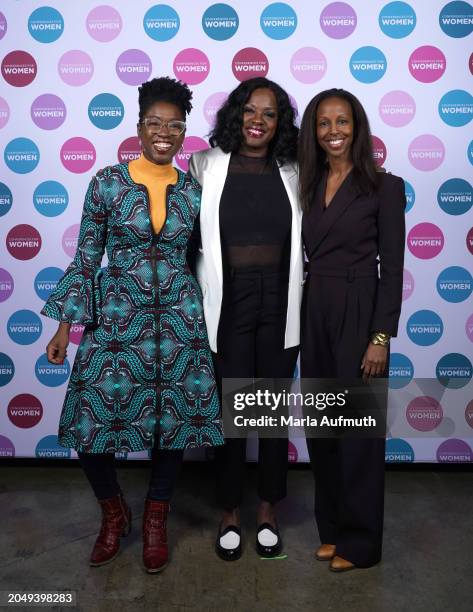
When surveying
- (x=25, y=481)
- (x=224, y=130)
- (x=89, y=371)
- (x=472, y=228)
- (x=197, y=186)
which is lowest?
(x=25, y=481)

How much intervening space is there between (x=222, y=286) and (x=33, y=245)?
128 cm

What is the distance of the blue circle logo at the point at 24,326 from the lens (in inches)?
121

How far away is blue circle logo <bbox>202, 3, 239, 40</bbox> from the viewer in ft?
9.46

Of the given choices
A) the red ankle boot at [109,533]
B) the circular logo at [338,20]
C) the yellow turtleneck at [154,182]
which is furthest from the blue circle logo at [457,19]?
the red ankle boot at [109,533]

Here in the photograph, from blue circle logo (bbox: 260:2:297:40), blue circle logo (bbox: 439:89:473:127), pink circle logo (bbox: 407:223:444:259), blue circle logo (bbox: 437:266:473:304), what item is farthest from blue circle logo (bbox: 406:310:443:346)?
blue circle logo (bbox: 260:2:297:40)

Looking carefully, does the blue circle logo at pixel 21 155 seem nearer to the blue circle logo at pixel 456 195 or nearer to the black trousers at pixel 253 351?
the black trousers at pixel 253 351

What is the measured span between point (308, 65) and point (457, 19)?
71 cm

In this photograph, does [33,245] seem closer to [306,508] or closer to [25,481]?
[25,481]

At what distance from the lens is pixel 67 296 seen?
2.08m

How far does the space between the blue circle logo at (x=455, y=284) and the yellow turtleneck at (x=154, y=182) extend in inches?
61.2

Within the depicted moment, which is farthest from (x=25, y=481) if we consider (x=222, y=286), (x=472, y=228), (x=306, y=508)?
(x=472, y=228)

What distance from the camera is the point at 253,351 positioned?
2297 millimetres

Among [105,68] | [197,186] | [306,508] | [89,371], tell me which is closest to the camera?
[89,371]

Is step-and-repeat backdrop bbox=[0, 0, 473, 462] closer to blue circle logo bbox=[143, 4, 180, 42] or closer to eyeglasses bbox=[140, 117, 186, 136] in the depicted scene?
blue circle logo bbox=[143, 4, 180, 42]
